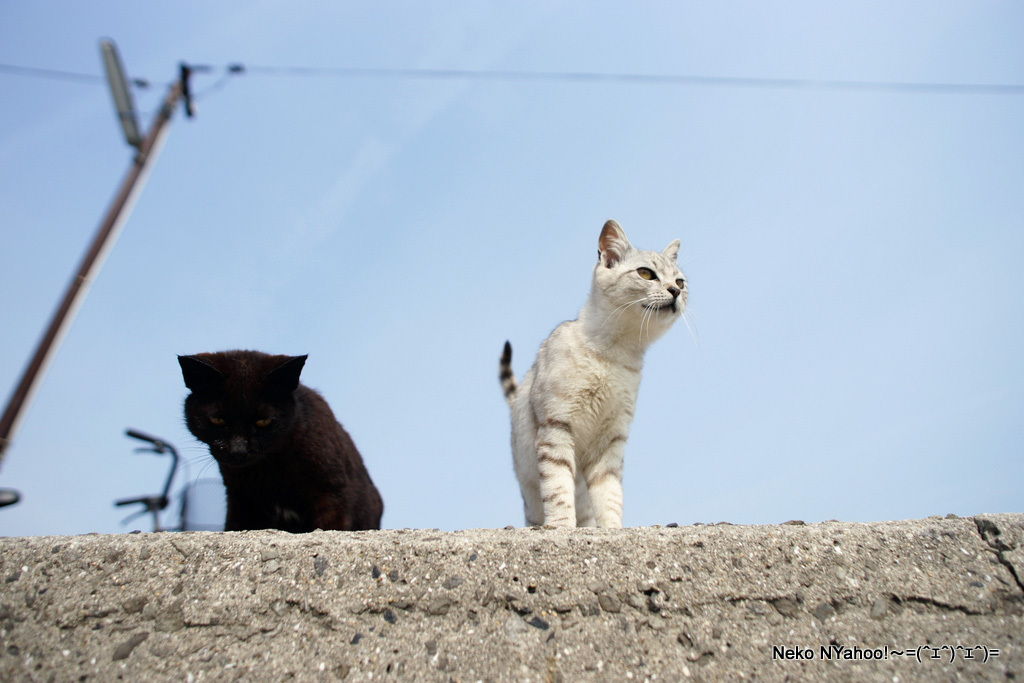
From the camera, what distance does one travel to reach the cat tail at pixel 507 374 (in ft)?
16.1

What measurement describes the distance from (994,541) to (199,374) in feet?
10.7

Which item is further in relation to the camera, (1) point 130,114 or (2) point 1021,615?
(1) point 130,114

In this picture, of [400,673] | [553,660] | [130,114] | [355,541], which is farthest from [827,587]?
[130,114]

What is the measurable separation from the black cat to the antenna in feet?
8.19

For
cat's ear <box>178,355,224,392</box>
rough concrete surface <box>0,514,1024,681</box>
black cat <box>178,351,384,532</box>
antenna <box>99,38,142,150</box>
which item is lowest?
rough concrete surface <box>0,514,1024,681</box>

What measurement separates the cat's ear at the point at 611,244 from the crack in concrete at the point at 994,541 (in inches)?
109

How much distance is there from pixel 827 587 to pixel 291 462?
2.35m

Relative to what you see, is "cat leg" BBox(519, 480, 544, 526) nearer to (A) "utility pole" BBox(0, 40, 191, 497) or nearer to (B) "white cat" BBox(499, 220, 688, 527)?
(B) "white cat" BBox(499, 220, 688, 527)

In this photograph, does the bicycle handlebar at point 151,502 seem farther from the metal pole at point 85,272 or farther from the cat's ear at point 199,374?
the cat's ear at point 199,374

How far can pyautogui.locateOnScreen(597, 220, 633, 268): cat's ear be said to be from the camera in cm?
449

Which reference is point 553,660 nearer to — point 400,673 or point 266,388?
point 400,673

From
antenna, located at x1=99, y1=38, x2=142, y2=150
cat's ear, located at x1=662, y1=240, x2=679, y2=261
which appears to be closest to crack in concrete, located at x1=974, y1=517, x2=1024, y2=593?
cat's ear, located at x1=662, y1=240, x2=679, y2=261

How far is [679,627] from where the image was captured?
184cm

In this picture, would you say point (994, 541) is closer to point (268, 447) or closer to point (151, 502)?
point (268, 447)
